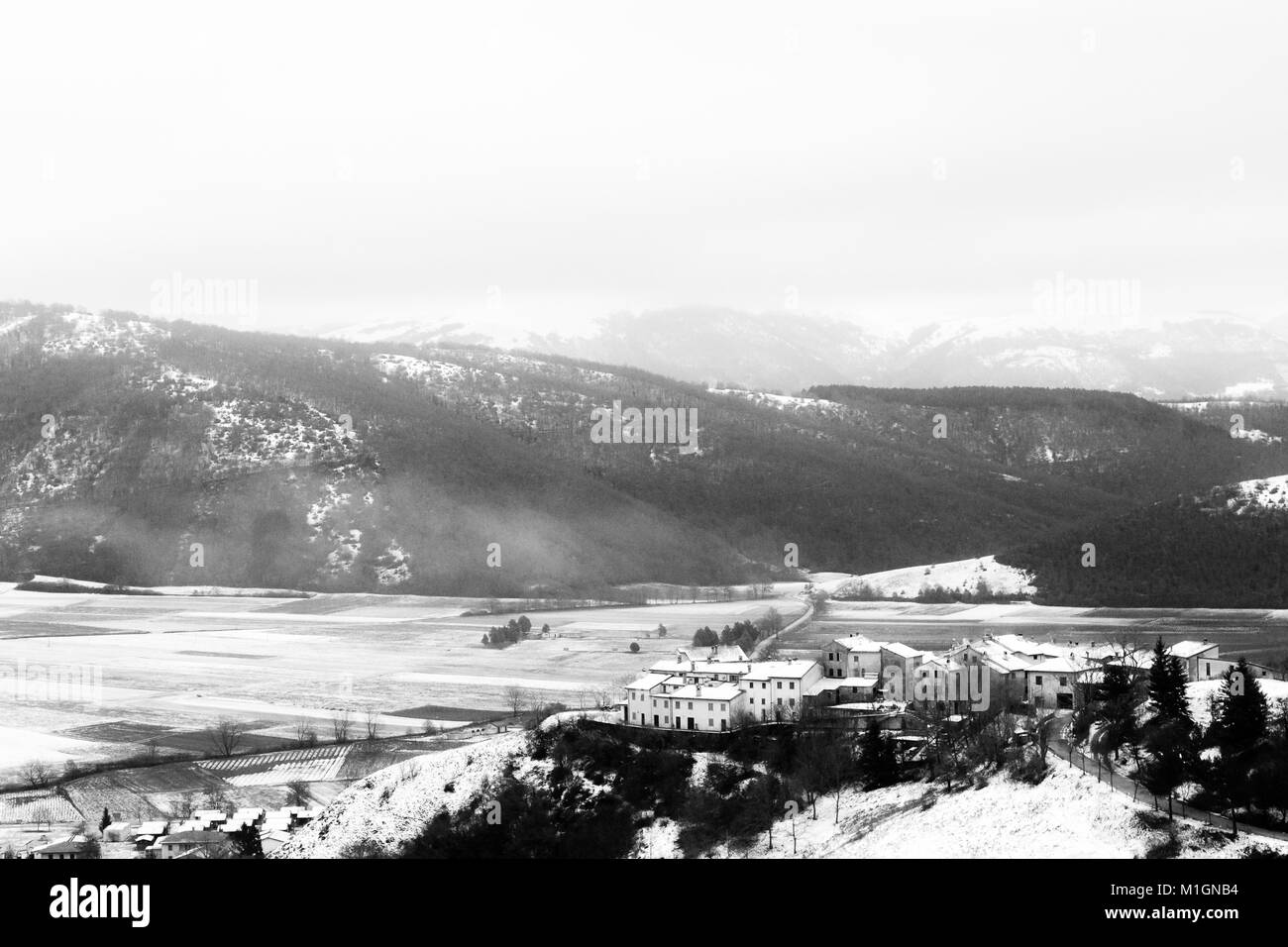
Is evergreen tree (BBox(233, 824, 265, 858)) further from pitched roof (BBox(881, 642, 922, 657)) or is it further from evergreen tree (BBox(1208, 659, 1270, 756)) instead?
evergreen tree (BBox(1208, 659, 1270, 756))

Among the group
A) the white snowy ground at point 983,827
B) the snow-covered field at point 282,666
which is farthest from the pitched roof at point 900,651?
the snow-covered field at point 282,666

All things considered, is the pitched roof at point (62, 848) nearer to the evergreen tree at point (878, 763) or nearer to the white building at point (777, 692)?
the white building at point (777, 692)

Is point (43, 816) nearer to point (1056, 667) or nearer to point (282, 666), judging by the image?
point (282, 666)

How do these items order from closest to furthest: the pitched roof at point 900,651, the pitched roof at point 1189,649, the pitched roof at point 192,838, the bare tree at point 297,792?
the pitched roof at point 192,838, the bare tree at point 297,792, the pitched roof at point 1189,649, the pitched roof at point 900,651

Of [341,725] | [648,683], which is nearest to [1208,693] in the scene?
[648,683]

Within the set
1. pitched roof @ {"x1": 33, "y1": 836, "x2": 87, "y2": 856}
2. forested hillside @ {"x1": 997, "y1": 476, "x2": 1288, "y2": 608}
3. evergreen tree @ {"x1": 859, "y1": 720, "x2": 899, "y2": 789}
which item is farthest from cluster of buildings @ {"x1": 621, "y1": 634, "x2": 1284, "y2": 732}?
forested hillside @ {"x1": 997, "y1": 476, "x2": 1288, "y2": 608}

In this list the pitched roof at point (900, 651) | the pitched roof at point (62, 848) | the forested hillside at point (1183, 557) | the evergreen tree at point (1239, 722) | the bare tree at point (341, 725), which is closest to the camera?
Answer: the evergreen tree at point (1239, 722)
